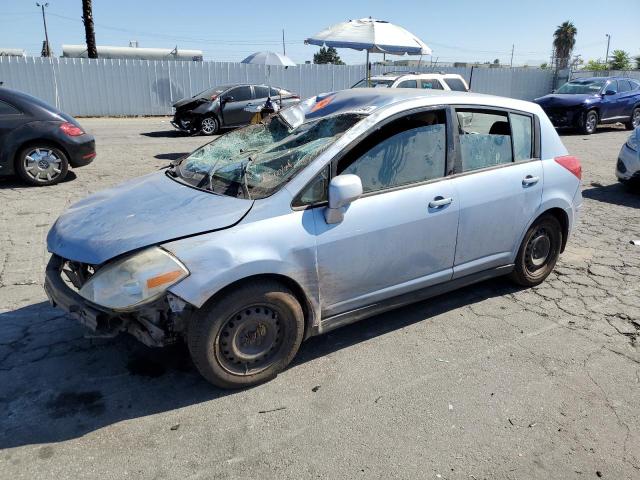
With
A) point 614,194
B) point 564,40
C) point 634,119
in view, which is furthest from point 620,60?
point 614,194

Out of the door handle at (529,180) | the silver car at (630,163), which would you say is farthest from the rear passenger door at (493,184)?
the silver car at (630,163)

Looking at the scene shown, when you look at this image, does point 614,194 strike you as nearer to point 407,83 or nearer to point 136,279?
point 407,83

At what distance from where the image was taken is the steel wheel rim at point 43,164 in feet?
25.8

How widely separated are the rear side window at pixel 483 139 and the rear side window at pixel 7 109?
6.75 meters

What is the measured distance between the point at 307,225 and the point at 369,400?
43.8 inches

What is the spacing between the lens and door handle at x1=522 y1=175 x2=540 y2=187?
4160 mm

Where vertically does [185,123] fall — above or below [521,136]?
below

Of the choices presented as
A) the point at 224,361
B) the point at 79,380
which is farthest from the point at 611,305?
the point at 79,380

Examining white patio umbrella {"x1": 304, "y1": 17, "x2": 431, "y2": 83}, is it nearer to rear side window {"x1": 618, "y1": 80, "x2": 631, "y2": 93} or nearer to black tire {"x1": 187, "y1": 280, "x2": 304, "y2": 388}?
rear side window {"x1": 618, "y1": 80, "x2": 631, "y2": 93}

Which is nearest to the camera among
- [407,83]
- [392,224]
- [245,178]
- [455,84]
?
[245,178]

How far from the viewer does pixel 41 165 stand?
796 centimetres

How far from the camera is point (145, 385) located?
10.6 feet

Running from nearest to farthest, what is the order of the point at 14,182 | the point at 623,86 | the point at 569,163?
the point at 569,163, the point at 14,182, the point at 623,86

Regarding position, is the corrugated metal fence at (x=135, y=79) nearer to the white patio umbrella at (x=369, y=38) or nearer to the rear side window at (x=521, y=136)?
the white patio umbrella at (x=369, y=38)
